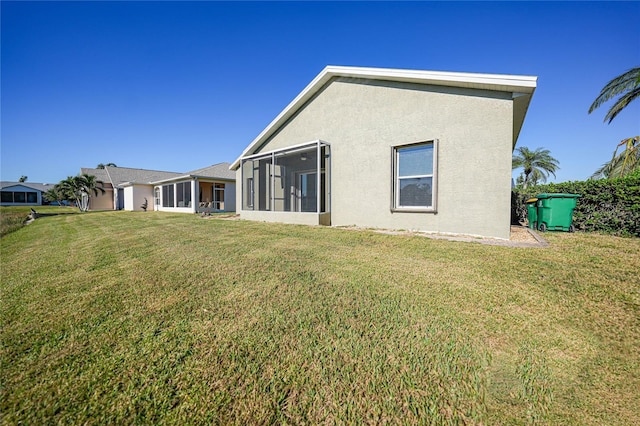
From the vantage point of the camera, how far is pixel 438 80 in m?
6.59

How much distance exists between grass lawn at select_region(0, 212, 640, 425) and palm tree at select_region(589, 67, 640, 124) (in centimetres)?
1174

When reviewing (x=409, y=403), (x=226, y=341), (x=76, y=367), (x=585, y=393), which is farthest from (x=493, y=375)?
(x=76, y=367)

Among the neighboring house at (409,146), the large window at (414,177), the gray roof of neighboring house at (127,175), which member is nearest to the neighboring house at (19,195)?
the gray roof of neighboring house at (127,175)

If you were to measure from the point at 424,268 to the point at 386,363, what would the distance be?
2286 millimetres

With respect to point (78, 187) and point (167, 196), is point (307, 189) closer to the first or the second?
point (167, 196)

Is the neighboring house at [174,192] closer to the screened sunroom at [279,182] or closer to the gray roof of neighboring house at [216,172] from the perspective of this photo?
the gray roof of neighboring house at [216,172]

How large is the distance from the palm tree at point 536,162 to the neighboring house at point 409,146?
2535cm

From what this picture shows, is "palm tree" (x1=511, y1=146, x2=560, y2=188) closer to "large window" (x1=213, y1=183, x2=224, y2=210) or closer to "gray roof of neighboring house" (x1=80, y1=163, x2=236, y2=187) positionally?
"large window" (x1=213, y1=183, x2=224, y2=210)

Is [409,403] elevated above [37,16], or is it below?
below

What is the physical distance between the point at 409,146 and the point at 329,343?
667cm

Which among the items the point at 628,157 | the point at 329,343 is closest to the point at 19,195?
the point at 329,343

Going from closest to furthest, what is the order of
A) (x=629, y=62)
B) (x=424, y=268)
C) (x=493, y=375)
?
1. (x=493, y=375)
2. (x=424, y=268)
3. (x=629, y=62)

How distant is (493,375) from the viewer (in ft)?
5.91

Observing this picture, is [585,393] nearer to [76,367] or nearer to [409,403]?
[409,403]
